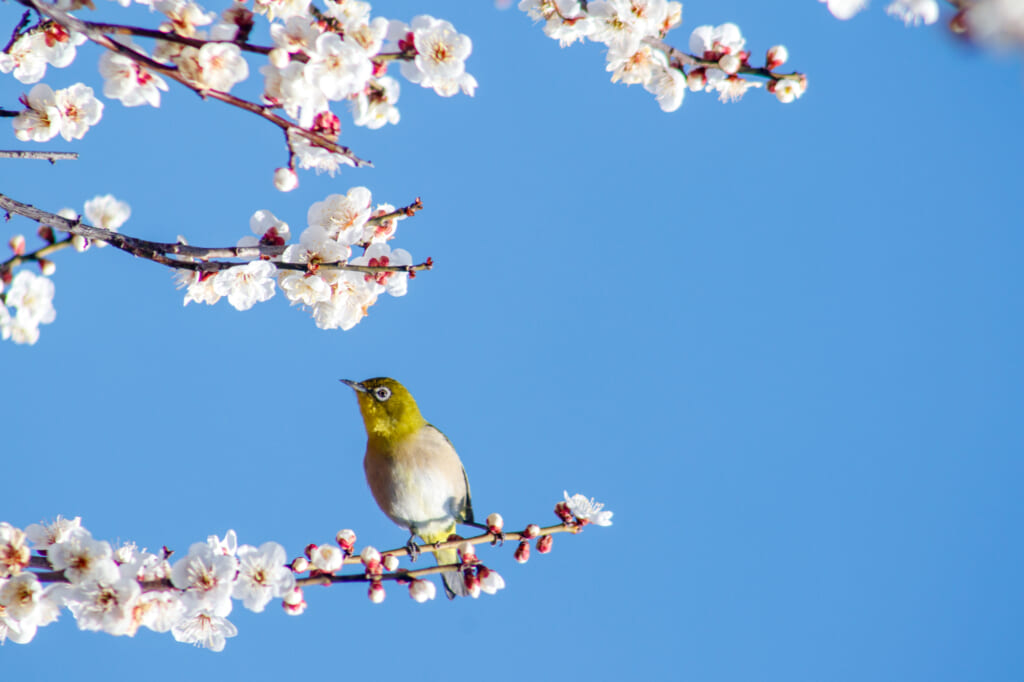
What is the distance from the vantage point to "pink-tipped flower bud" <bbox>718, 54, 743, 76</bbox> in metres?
2.22

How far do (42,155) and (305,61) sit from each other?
2.81 feet

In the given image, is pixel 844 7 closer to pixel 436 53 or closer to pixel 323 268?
pixel 436 53

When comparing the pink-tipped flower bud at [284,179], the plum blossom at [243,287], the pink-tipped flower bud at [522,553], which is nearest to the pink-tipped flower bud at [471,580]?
the pink-tipped flower bud at [522,553]

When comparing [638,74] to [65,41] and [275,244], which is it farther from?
[65,41]

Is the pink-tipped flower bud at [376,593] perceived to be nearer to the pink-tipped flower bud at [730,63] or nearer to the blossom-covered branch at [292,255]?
the blossom-covered branch at [292,255]

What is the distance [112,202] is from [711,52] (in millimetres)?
2122

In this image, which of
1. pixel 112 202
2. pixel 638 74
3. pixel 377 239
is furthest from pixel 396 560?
pixel 638 74

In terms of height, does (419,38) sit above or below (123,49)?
above

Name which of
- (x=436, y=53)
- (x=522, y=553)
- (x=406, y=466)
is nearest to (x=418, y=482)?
(x=406, y=466)

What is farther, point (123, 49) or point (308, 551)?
point (308, 551)

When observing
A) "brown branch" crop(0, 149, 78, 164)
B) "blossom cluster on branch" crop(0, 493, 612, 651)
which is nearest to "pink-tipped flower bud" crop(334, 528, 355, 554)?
"blossom cluster on branch" crop(0, 493, 612, 651)

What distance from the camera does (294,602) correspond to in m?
2.17

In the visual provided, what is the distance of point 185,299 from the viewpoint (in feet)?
8.32

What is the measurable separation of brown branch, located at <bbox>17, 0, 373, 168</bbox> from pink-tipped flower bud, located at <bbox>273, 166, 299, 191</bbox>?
148mm
